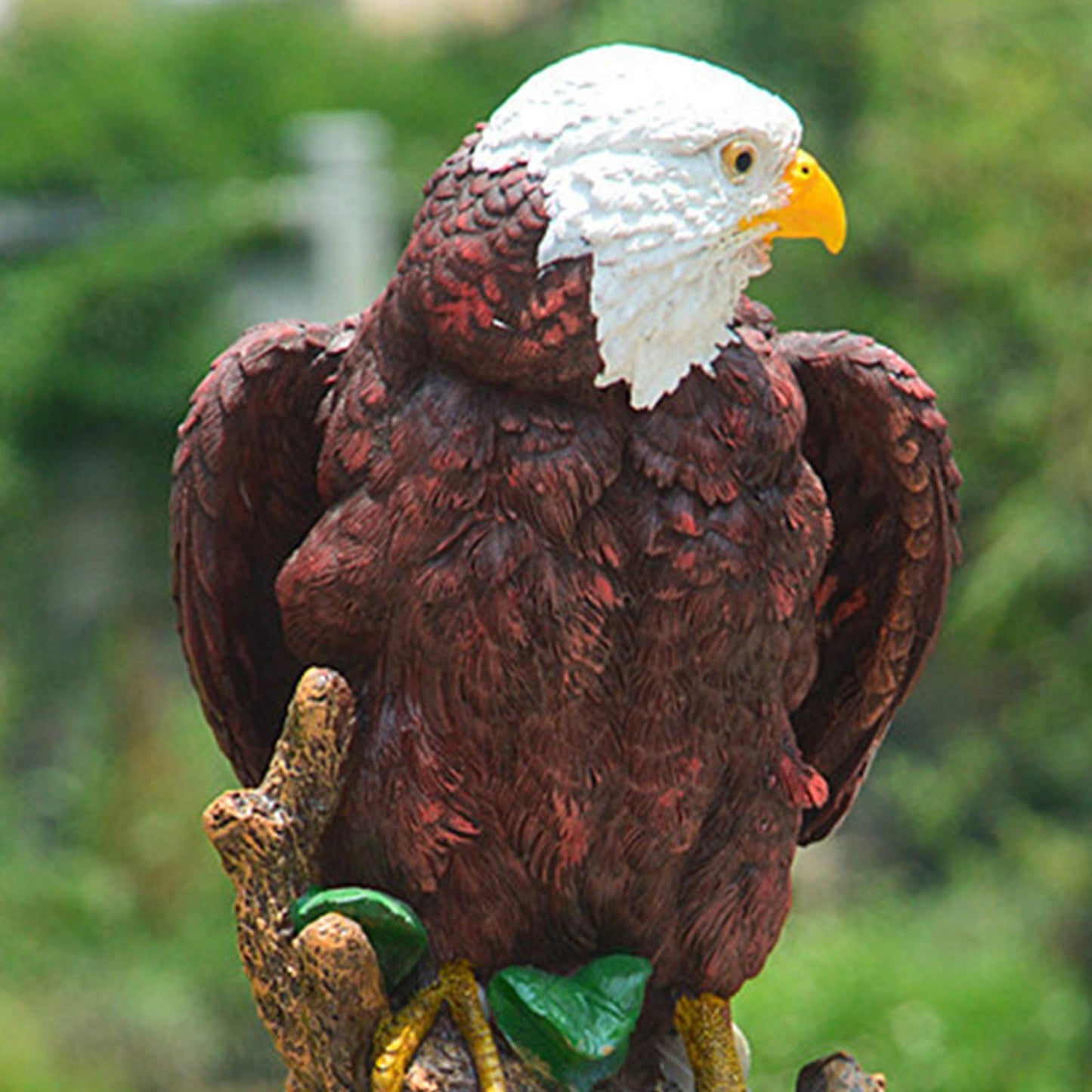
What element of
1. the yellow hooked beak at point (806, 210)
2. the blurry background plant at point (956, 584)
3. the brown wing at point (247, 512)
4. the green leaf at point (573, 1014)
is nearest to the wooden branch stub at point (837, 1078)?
the green leaf at point (573, 1014)

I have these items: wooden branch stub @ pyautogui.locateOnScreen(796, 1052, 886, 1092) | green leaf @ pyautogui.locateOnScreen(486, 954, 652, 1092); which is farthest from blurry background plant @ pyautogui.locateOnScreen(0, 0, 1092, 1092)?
green leaf @ pyautogui.locateOnScreen(486, 954, 652, 1092)

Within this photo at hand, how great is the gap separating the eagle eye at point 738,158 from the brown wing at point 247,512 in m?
0.36

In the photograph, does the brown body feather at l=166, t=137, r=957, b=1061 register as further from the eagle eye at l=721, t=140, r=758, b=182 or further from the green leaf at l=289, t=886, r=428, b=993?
the eagle eye at l=721, t=140, r=758, b=182

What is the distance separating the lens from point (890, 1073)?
13.4 ft

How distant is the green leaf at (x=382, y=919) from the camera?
1.54 m

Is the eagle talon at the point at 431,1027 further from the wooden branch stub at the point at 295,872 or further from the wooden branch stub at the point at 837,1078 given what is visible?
the wooden branch stub at the point at 837,1078

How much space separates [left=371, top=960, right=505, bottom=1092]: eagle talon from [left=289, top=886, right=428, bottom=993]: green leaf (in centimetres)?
3

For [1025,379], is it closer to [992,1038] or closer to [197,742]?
[992,1038]

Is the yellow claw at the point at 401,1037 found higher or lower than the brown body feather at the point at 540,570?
lower

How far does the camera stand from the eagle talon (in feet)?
5.08

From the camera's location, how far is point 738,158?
1465 millimetres

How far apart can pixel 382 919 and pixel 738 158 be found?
0.66 metres

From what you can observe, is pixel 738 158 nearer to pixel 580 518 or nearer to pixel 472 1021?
pixel 580 518

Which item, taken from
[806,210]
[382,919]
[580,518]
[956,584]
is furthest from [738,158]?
[956,584]
